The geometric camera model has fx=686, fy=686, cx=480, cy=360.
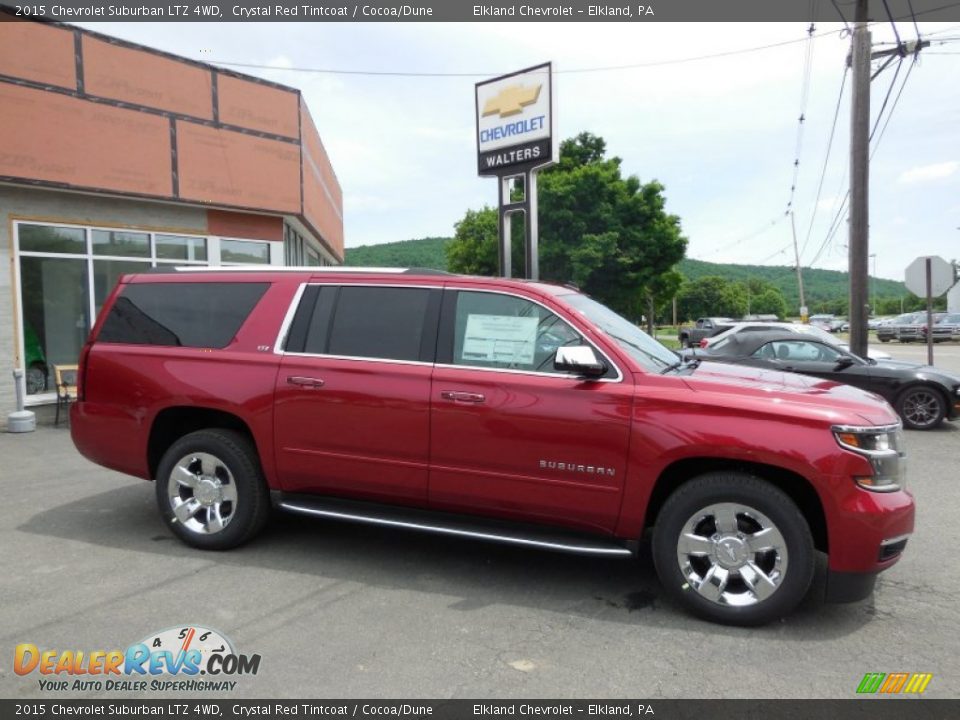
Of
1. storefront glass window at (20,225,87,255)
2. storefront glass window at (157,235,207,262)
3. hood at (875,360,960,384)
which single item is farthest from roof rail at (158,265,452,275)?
hood at (875,360,960,384)

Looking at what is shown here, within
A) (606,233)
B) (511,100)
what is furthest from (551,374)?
(606,233)

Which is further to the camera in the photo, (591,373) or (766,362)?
(766,362)

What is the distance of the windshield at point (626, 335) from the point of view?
4180mm

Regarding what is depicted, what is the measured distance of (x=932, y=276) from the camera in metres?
12.3

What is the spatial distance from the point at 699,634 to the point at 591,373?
1.49m

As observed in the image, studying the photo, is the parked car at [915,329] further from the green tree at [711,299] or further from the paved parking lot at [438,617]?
the green tree at [711,299]

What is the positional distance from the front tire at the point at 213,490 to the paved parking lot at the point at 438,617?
15 centimetres

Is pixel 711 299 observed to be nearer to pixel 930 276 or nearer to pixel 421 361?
pixel 930 276

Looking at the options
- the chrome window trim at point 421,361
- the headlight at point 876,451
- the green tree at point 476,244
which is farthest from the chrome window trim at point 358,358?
the green tree at point 476,244

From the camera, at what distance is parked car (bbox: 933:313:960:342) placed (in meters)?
36.2
